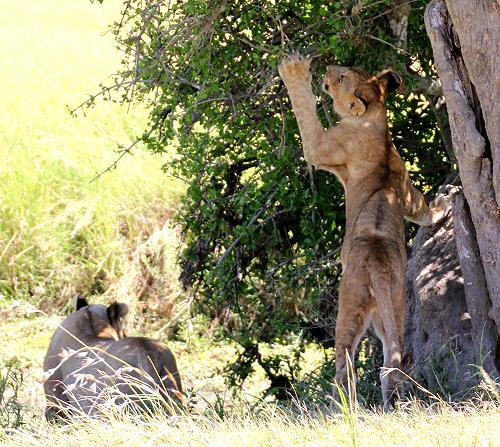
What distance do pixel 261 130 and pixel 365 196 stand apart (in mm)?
1327

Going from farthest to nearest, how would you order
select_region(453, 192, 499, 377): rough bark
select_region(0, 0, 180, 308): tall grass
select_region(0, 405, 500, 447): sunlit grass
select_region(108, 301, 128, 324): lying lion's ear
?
select_region(0, 0, 180, 308): tall grass
select_region(108, 301, 128, 324): lying lion's ear
select_region(453, 192, 499, 377): rough bark
select_region(0, 405, 500, 447): sunlit grass

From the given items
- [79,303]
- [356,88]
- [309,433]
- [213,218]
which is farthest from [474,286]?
[79,303]

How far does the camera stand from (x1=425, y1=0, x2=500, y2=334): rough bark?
5.68 m

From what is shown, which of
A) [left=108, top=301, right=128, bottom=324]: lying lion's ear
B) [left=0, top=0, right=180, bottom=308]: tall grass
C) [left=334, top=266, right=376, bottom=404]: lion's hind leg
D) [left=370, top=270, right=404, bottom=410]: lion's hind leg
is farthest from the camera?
[left=0, top=0, right=180, bottom=308]: tall grass

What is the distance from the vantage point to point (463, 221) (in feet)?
21.1

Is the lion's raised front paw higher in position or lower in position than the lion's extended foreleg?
higher

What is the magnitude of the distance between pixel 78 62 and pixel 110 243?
6010 mm

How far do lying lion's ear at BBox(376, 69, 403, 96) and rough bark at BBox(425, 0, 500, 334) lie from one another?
81cm

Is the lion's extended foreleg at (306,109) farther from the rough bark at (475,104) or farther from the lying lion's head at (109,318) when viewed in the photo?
the lying lion's head at (109,318)

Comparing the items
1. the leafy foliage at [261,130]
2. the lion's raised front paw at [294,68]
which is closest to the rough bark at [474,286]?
the leafy foliage at [261,130]

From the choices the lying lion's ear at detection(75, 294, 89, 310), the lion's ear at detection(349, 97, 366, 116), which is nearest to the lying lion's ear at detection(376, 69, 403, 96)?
the lion's ear at detection(349, 97, 366, 116)

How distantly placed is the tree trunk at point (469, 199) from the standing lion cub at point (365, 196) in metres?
0.40

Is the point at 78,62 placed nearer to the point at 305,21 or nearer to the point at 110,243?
the point at 110,243

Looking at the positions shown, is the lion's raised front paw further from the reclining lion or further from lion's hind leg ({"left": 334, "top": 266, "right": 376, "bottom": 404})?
the reclining lion
